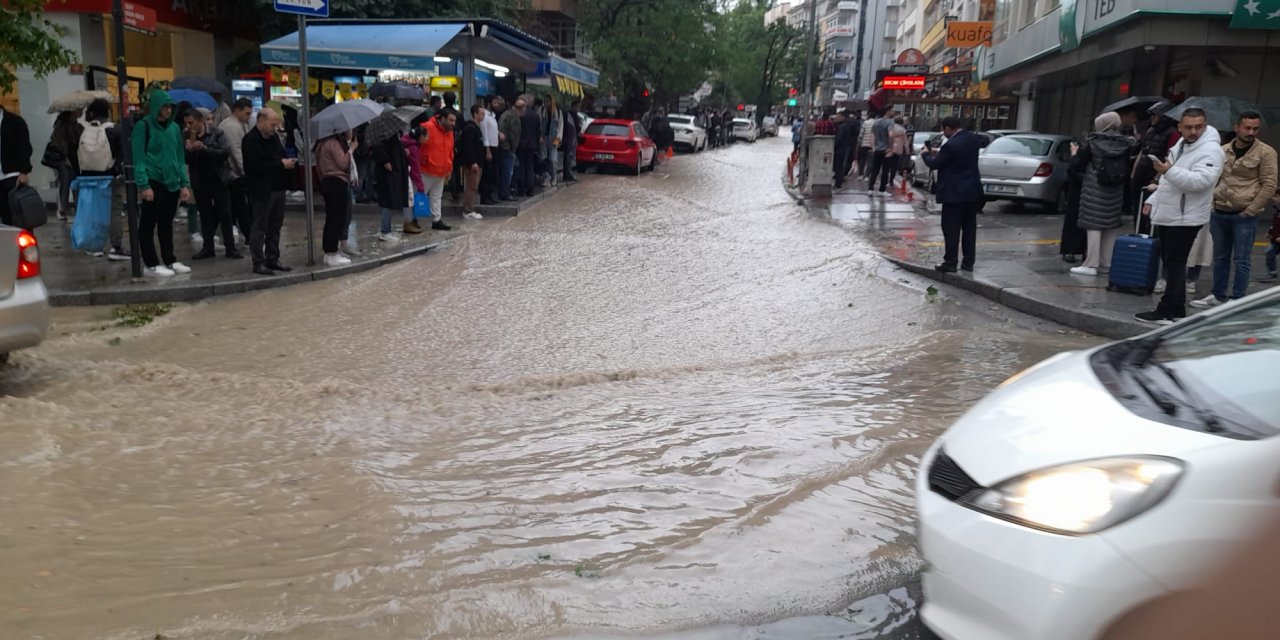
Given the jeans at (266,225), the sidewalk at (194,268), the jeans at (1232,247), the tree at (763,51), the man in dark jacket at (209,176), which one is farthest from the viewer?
the tree at (763,51)

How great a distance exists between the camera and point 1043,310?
951 centimetres

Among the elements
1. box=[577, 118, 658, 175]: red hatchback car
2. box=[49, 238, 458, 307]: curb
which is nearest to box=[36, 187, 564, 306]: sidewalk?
box=[49, 238, 458, 307]: curb

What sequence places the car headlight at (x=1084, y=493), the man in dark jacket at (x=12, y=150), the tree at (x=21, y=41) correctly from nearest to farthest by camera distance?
the car headlight at (x=1084, y=493) < the man in dark jacket at (x=12, y=150) < the tree at (x=21, y=41)

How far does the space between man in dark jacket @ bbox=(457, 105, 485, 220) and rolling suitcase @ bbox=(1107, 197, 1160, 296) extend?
30.1 ft

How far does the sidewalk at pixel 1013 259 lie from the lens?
30.3 ft

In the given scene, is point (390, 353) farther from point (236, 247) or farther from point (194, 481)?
point (236, 247)

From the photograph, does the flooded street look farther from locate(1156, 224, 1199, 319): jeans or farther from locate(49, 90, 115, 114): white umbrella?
locate(49, 90, 115, 114): white umbrella

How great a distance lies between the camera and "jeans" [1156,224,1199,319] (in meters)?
8.64

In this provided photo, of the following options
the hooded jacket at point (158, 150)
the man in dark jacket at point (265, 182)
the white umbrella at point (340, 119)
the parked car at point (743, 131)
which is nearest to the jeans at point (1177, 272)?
the white umbrella at point (340, 119)

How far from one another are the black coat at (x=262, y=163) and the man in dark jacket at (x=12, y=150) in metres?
2.12

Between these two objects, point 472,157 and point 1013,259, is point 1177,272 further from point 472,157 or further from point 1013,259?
point 472,157

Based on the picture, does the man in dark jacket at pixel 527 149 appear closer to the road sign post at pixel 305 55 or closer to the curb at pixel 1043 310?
the road sign post at pixel 305 55

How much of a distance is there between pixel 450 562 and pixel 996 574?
227 cm

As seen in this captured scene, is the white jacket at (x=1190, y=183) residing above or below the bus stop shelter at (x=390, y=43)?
below
